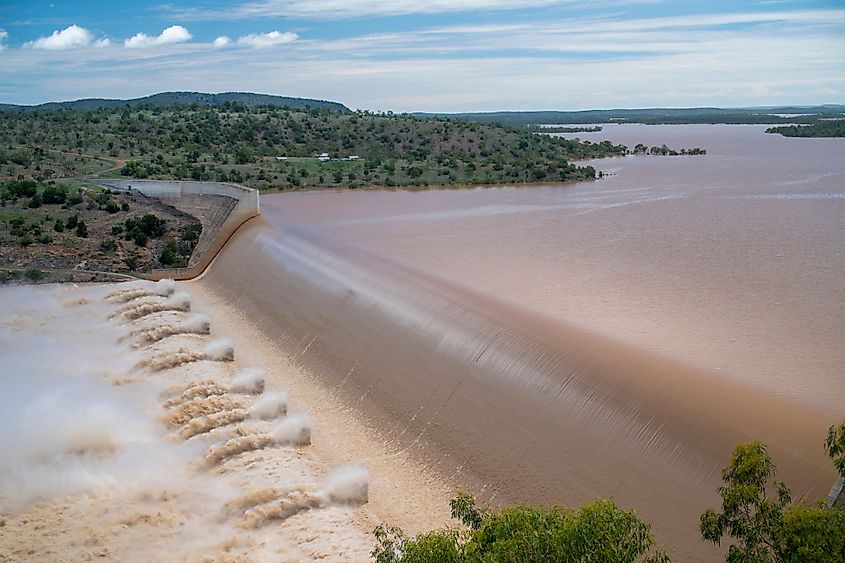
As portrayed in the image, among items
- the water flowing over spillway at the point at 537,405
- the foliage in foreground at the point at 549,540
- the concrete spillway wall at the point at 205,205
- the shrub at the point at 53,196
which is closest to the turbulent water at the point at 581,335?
the water flowing over spillway at the point at 537,405

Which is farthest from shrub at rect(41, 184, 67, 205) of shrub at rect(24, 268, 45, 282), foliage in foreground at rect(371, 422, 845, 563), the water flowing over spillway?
foliage in foreground at rect(371, 422, 845, 563)

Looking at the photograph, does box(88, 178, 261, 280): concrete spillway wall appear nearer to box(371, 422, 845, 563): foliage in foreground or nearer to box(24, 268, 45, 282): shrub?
box(24, 268, 45, 282): shrub

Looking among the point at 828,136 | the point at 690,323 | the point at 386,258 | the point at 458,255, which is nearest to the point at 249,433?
the point at 690,323

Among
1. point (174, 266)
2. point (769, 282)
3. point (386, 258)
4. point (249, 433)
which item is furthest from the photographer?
point (174, 266)

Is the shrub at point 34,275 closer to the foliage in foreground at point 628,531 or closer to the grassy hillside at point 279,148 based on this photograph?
the grassy hillside at point 279,148

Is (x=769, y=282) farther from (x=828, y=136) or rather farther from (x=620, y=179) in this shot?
(x=828, y=136)
